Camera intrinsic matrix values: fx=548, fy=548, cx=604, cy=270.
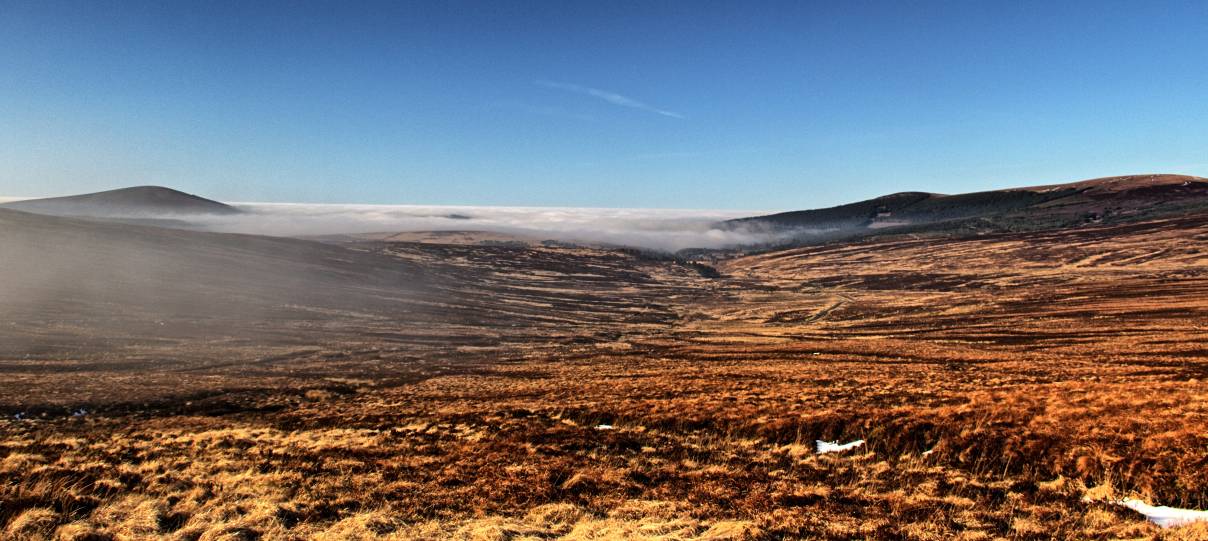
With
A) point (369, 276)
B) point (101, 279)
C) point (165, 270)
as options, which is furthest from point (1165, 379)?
point (369, 276)

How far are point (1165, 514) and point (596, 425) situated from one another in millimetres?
16291

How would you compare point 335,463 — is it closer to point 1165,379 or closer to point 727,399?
point 727,399

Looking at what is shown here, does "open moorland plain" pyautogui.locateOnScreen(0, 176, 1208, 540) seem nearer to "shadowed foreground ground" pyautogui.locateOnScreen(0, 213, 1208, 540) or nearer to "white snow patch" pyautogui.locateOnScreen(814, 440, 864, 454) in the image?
"shadowed foreground ground" pyautogui.locateOnScreen(0, 213, 1208, 540)

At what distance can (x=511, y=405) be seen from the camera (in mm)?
27266

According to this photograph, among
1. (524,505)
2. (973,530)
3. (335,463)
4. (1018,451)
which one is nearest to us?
(973,530)

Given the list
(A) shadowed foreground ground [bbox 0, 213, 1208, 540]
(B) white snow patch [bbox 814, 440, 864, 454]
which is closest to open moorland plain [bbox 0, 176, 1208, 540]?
(A) shadowed foreground ground [bbox 0, 213, 1208, 540]

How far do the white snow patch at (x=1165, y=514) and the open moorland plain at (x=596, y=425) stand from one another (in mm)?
399

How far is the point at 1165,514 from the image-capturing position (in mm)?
11477

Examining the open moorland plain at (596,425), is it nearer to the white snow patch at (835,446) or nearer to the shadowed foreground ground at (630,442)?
the shadowed foreground ground at (630,442)

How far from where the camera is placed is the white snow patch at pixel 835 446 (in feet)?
56.9

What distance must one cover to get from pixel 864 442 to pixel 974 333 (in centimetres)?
4777

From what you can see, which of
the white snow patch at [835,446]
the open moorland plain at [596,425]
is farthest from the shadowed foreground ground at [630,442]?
the white snow patch at [835,446]

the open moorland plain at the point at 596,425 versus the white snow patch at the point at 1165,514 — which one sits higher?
the white snow patch at the point at 1165,514

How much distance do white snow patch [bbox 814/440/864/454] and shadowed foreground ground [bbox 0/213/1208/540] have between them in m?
0.37
